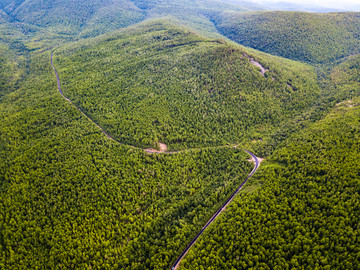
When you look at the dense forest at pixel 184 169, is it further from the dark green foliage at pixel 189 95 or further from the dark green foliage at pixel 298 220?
the dark green foliage at pixel 189 95

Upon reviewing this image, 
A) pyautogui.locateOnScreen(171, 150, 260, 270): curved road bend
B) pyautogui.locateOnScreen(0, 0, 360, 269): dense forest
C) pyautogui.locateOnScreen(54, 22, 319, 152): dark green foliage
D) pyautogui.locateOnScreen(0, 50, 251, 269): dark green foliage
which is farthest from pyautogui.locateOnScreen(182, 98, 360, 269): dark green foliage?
pyautogui.locateOnScreen(54, 22, 319, 152): dark green foliage

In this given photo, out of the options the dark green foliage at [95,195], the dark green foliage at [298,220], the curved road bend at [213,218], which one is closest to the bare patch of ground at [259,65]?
the dark green foliage at [298,220]

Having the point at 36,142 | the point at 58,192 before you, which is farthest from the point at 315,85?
the point at 36,142

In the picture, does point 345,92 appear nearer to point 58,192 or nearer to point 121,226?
point 121,226

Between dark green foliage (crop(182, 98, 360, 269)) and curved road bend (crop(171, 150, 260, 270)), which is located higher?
dark green foliage (crop(182, 98, 360, 269))

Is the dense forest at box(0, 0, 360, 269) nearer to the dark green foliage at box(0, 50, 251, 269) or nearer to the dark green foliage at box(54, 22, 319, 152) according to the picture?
the dark green foliage at box(0, 50, 251, 269)

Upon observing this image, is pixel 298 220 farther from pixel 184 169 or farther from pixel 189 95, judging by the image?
pixel 189 95
